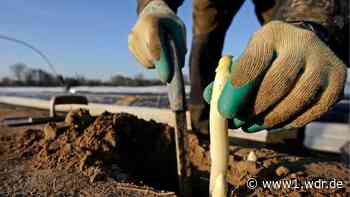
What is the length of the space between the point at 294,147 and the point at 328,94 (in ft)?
5.15

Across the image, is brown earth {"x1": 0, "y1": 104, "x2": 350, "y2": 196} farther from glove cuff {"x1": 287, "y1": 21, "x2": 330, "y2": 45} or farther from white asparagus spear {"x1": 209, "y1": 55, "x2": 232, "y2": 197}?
glove cuff {"x1": 287, "y1": 21, "x2": 330, "y2": 45}

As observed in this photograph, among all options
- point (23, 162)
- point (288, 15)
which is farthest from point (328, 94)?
point (23, 162)

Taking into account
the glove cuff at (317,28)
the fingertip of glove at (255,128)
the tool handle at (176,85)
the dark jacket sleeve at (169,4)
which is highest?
the dark jacket sleeve at (169,4)

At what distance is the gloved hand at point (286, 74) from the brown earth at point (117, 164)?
39 cm

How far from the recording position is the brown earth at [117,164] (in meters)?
0.98

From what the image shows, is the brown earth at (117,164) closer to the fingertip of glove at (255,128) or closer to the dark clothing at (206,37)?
the fingertip of glove at (255,128)

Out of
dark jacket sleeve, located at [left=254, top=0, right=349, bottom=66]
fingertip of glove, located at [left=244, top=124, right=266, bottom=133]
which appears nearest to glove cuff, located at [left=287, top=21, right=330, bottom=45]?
dark jacket sleeve, located at [left=254, top=0, right=349, bottom=66]

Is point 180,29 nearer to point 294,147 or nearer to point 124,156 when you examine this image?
point 124,156

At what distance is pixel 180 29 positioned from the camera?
3.30 ft

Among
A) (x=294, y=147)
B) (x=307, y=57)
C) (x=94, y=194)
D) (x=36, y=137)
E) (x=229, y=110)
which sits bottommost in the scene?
(x=294, y=147)

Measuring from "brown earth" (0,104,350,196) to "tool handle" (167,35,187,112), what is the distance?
294 mm

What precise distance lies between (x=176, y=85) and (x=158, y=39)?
176mm

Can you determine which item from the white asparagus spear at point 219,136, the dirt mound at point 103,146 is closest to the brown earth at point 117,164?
the dirt mound at point 103,146

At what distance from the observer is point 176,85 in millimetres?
1009
